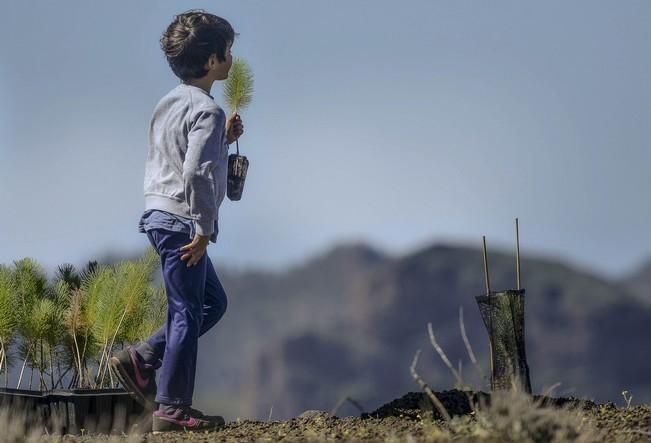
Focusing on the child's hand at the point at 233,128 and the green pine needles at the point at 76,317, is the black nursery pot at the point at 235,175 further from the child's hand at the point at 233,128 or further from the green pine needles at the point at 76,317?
the green pine needles at the point at 76,317

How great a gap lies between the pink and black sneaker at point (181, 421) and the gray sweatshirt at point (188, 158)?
990mm

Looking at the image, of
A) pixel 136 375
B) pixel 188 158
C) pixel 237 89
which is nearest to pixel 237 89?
pixel 237 89

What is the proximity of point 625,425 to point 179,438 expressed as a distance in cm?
233

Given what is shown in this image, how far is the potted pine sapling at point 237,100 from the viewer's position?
5512 millimetres

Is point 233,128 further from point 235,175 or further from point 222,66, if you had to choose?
point 222,66

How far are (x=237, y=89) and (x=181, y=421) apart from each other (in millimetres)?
2021

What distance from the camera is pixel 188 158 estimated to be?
4910mm

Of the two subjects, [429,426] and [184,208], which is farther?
[184,208]

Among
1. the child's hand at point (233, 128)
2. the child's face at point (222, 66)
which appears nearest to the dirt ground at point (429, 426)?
the child's hand at point (233, 128)

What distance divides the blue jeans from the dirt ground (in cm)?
27

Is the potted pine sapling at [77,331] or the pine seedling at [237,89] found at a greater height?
the pine seedling at [237,89]

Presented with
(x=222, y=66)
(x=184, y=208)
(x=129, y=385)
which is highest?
(x=222, y=66)

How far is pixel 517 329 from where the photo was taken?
5469 mm

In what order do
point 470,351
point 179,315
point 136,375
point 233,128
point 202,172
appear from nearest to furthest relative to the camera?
point 470,351, point 202,172, point 179,315, point 136,375, point 233,128
